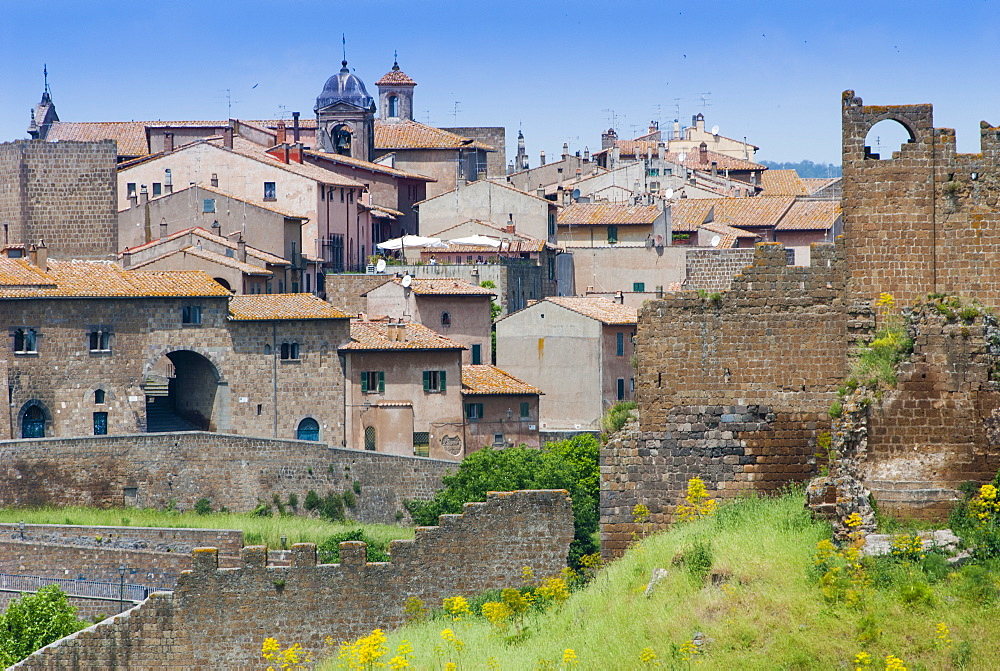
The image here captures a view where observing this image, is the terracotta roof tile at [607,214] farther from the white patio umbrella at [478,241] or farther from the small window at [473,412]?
the small window at [473,412]

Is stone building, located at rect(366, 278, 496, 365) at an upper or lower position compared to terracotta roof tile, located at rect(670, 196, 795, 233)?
lower

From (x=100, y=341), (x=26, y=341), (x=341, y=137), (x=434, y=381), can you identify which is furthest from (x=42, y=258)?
(x=341, y=137)

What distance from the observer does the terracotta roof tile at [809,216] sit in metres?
79.4

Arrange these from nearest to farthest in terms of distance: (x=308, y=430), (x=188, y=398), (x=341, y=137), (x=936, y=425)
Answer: (x=936, y=425)
(x=308, y=430)
(x=188, y=398)
(x=341, y=137)

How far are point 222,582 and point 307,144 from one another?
224ft

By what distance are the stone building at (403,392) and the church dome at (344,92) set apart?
121 ft

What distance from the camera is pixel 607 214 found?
273ft

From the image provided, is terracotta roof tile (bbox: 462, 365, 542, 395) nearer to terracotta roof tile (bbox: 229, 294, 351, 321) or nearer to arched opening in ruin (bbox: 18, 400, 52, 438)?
terracotta roof tile (bbox: 229, 294, 351, 321)

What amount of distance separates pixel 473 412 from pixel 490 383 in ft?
5.47

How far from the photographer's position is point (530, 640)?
21.3m

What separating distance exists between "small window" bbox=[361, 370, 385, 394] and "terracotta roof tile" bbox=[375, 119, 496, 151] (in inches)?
1561

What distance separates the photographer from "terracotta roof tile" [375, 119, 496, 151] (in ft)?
319

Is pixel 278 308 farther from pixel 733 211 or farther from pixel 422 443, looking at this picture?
pixel 733 211

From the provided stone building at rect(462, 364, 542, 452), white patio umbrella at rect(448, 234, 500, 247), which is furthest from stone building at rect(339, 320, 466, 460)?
white patio umbrella at rect(448, 234, 500, 247)
